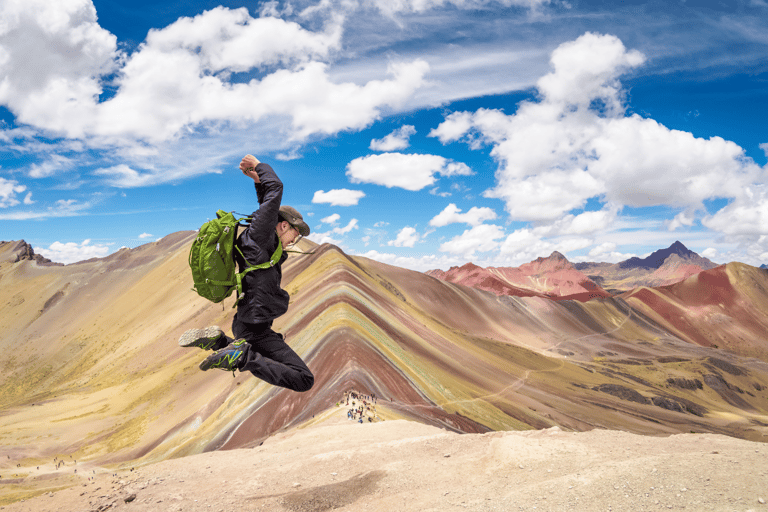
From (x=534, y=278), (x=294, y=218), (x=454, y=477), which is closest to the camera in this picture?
(x=294, y=218)

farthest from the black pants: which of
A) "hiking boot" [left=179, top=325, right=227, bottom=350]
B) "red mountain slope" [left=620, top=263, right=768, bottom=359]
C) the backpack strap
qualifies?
"red mountain slope" [left=620, top=263, right=768, bottom=359]

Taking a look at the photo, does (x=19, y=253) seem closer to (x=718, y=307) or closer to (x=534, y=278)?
(x=534, y=278)

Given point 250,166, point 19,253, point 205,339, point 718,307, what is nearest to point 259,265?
point 205,339

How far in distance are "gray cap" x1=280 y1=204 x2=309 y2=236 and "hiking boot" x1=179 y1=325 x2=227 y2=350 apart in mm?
1659

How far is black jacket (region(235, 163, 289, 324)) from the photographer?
5262 millimetres

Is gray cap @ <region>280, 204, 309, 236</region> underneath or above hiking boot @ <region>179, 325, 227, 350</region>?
above

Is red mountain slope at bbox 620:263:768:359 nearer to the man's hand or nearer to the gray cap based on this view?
the gray cap

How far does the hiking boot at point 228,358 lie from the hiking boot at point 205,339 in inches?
8.1

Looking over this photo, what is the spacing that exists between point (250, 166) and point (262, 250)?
46.8 inches

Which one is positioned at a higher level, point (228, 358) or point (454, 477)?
point (228, 358)

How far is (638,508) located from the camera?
483 cm

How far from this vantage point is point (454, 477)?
22.1 ft

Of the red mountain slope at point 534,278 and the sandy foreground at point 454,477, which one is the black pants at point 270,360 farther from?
the red mountain slope at point 534,278

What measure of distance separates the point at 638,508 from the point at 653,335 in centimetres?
11148
